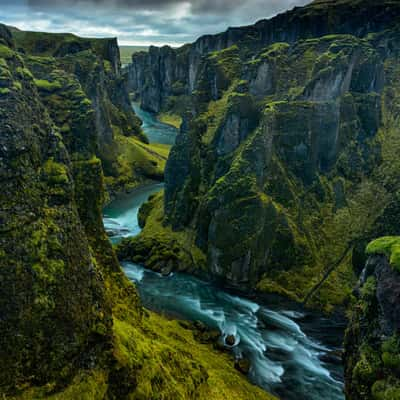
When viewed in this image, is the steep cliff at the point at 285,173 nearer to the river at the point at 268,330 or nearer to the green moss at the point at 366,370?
the river at the point at 268,330

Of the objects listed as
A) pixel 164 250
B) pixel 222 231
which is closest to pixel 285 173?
pixel 222 231

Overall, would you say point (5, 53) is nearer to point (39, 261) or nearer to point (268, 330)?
point (39, 261)

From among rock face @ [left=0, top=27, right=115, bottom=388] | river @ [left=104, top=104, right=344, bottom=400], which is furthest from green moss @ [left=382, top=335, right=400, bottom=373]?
rock face @ [left=0, top=27, right=115, bottom=388]

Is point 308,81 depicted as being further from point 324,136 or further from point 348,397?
point 348,397

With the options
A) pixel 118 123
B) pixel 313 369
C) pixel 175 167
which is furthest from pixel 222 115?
pixel 118 123

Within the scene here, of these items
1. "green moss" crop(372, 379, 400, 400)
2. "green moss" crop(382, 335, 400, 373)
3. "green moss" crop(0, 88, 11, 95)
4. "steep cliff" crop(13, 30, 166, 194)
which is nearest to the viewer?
"green moss" crop(0, 88, 11, 95)

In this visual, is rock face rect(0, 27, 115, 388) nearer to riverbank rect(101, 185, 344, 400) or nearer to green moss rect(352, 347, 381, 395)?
green moss rect(352, 347, 381, 395)
